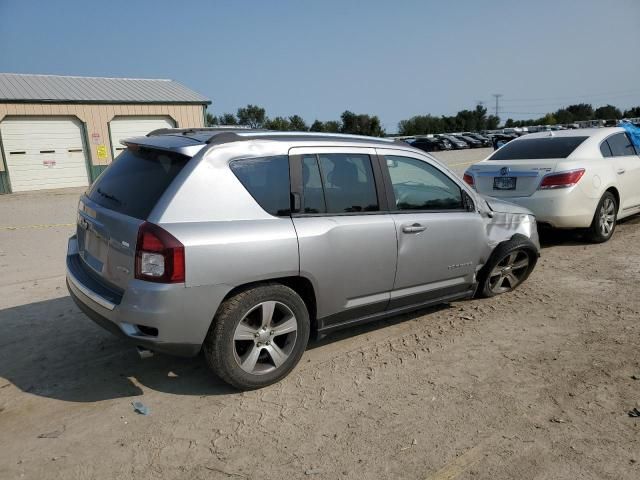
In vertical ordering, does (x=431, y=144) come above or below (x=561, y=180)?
below

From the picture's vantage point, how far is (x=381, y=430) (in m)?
3.06

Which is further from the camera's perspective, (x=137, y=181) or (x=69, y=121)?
(x=69, y=121)

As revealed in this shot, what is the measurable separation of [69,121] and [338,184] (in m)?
20.6

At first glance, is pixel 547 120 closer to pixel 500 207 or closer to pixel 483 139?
pixel 483 139

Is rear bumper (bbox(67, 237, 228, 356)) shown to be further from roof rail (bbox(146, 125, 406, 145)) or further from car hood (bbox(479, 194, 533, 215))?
car hood (bbox(479, 194, 533, 215))

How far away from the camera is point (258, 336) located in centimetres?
345

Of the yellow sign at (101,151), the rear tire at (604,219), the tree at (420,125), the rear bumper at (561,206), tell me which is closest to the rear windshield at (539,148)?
the rear bumper at (561,206)

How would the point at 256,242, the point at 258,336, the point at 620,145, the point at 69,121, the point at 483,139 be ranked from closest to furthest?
the point at 256,242 → the point at 258,336 → the point at 620,145 → the point at 69,121 → the point at 483,139

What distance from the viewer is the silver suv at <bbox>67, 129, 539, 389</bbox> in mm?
3105

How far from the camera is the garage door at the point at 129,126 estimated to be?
22047 millimetres

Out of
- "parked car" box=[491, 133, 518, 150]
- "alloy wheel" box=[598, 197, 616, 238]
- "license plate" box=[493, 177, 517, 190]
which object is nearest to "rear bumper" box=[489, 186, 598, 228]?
"license plate" box=[493, 177, 517, 190]

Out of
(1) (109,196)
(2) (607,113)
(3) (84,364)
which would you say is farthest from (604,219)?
(2) (607,113)

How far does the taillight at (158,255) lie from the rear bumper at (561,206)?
5485mm

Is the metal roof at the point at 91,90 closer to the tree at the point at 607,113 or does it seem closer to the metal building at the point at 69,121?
the metal building at the point at 69,121
